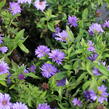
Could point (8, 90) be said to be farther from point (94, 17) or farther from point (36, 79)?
point (94, 17)

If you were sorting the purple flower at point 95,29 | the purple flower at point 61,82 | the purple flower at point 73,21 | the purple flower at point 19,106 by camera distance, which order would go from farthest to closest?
the purple flower at point 73,21, the purple flower at point 95,29, the purple flower at point 61,82, the purple flower at point 19,106

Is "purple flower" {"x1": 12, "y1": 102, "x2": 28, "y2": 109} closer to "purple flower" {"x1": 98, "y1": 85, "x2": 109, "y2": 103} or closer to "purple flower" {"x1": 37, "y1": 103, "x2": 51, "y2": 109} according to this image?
"purple flower" {"x1": 37, "y1": 103, "x2": 51, "y2": 109}

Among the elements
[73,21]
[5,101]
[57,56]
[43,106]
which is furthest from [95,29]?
[5,101]

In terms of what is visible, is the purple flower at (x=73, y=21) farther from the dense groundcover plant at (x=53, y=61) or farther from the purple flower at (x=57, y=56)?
the purple flower at (x=57, y=56)

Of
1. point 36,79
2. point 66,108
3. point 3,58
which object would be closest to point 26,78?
point 36,79

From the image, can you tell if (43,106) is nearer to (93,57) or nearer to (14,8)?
(93,57)

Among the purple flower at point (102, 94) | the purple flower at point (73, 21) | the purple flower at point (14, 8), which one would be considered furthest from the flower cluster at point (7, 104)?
the purple flower at point (73, 21)

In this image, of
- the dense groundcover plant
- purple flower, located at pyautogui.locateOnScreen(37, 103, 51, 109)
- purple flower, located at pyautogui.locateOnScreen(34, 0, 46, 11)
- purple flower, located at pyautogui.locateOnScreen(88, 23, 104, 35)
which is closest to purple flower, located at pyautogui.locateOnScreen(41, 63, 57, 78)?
the dense groundcover plant

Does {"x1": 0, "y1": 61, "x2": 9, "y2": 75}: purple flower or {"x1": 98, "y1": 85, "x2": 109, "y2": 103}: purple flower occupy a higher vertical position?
{"x1": 0, "y1": 61, "x2": 9, "y2": 75}: purple flower
